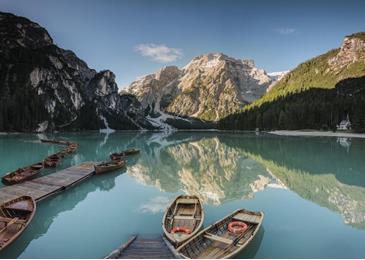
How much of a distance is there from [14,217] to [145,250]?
10.7 metres

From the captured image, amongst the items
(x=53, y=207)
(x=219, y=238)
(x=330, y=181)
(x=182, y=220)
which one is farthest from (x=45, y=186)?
(x=330, y=181)

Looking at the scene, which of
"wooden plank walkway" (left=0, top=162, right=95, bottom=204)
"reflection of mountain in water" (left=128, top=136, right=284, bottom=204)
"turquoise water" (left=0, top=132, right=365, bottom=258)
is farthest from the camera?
"reflection of mountain in water" (left=128, top=136, right=284, bottom=204)

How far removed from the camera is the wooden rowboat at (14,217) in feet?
52.2

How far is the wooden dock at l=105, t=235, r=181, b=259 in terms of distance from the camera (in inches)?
527

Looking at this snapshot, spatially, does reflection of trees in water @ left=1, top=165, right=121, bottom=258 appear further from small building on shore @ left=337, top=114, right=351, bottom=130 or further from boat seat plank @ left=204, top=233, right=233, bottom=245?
small building on shore @ left=337, top=114, right=351, bottom=130

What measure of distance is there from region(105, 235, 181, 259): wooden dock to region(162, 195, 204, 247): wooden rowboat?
0.68m

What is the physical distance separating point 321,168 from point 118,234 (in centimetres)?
3529

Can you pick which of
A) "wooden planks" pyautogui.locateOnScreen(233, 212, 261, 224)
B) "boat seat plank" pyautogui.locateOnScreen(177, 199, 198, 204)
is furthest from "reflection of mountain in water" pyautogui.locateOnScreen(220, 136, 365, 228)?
"boat seat plank" pyautogui.locateOnScreen(177, 199, 198, 204)

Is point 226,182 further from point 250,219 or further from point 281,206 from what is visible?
point 250,219

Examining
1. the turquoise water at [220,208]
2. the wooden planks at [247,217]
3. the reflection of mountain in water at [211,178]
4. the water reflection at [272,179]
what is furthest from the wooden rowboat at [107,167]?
the wooden planks at [247,217]

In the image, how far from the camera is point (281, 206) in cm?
2511

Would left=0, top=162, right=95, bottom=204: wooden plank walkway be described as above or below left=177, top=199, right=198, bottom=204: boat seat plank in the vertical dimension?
below

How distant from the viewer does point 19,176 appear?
109 ft

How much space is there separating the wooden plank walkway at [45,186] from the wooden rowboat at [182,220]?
13.2m
